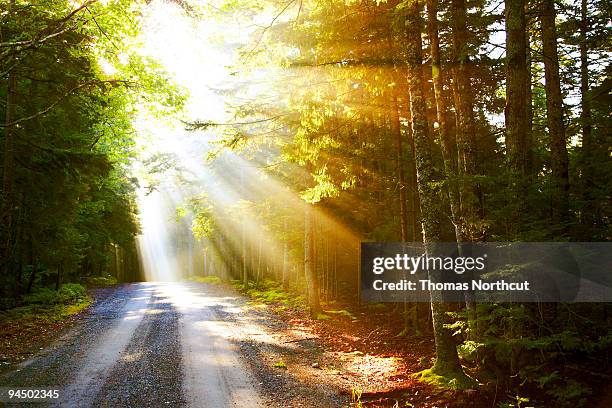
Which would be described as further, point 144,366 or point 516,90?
point 144,366

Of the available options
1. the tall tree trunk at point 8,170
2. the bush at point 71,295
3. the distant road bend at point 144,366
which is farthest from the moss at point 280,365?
the bush at point 71,295

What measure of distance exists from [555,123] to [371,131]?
531cm

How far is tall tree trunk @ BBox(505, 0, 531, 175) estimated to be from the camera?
7141 millimetres

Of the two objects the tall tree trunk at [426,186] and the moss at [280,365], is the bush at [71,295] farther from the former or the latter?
the tall tree trunk at [426,186]

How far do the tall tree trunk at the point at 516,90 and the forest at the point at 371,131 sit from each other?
0.03 meters

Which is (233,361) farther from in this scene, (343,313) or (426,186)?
(343,313)

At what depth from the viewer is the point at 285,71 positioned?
13.7m

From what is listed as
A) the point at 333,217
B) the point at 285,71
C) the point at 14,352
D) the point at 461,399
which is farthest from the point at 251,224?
the point at 461,399

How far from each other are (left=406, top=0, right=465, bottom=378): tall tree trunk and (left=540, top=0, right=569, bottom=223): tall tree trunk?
84.4 inches

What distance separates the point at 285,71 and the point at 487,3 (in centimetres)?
670

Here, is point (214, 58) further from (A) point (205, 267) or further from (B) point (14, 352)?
(A) point (205, 267)

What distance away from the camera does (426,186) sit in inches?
320

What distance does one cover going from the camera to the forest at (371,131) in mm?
7082

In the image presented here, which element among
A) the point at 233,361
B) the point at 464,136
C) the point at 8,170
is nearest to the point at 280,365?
the point at 233,361
